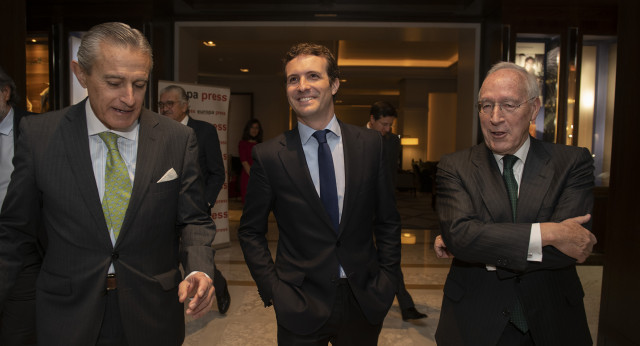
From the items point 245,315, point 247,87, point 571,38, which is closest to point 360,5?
point 571,38

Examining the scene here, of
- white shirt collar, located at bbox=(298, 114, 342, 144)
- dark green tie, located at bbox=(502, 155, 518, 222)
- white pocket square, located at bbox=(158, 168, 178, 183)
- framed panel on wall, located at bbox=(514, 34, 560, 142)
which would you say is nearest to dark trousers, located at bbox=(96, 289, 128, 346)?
white pocket square, located at bbox=(158, 168, 178, 183)

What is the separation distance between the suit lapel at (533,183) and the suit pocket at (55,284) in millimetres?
1521

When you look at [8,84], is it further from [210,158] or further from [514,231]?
[514,231]

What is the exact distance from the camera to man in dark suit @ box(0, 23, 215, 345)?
4.49 ft

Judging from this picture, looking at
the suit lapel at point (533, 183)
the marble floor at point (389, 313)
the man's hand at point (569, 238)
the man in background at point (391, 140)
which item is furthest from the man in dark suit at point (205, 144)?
the man's hand at point (569, 238)

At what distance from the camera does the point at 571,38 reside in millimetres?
5801

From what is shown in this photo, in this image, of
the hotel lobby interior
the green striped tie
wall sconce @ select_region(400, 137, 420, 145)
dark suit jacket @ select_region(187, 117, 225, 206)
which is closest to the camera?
the green striped tie

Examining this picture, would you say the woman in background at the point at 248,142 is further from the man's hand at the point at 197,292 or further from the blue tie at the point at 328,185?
the man's hand at the point at 197,292

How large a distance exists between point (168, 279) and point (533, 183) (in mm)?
1323

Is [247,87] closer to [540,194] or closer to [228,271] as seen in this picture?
[228,271]

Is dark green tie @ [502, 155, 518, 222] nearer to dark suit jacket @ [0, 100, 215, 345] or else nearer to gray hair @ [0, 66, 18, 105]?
dark suit jacket @ [0, 100, 215, 345]

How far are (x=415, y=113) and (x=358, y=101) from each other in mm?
8428

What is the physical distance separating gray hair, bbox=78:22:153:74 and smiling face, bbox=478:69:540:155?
1.22 metres

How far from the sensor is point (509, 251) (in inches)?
60.0
